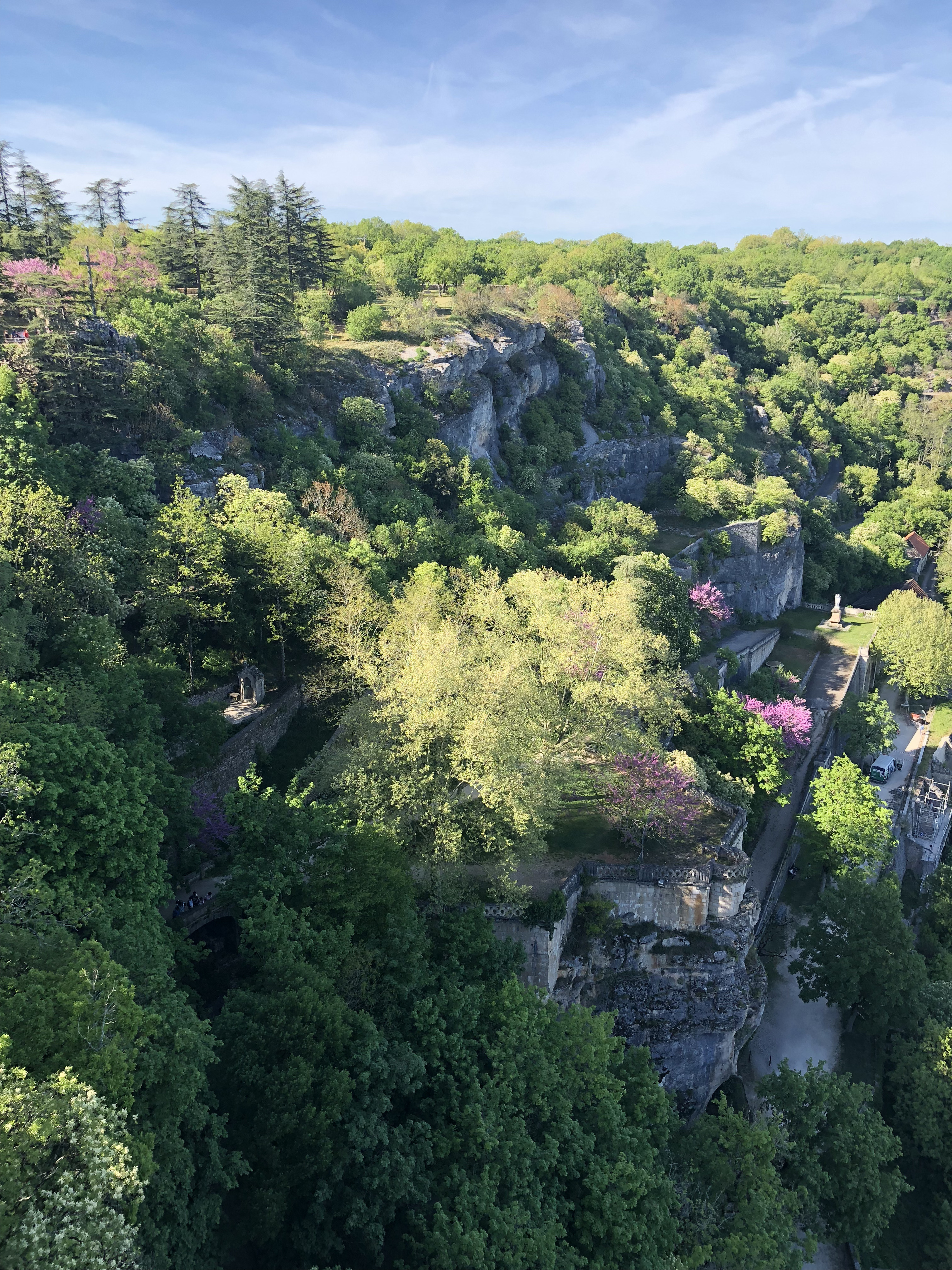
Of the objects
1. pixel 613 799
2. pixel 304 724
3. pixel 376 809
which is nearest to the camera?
pixel 376 809

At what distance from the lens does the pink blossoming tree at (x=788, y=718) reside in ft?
127

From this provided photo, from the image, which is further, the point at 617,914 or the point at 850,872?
the point at 850,872

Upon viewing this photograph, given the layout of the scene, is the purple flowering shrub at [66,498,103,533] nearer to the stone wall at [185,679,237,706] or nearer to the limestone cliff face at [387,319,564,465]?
the stone wall at [185,679,237,706]

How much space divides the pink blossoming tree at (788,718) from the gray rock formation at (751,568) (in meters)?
16.8

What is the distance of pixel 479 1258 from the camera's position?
1450 cm

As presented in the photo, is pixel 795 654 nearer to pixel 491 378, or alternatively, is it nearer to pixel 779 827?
pixel 779 827

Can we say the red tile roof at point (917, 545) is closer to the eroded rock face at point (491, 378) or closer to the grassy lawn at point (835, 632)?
the grassy lawn at point (835, 632)

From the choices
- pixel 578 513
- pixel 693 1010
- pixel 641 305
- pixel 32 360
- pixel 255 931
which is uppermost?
pixel 641 305

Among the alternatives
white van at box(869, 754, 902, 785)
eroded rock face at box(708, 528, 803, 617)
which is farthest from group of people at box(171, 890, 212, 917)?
eroded rock face at box(708, 528, 803, 617)

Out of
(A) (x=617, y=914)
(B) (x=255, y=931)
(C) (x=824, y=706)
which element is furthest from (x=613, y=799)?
(C) (x=824, y=706)

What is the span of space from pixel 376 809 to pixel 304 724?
9.39 meters

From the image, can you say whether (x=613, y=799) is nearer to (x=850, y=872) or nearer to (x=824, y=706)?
(x=850, y=872)

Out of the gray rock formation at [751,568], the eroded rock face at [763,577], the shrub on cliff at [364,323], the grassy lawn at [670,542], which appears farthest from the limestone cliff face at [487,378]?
the eroded rock face at [763,577]

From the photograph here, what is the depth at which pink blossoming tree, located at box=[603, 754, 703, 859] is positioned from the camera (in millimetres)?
26266
